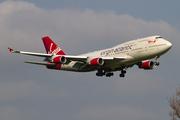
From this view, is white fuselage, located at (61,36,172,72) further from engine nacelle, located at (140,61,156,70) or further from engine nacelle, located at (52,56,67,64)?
engine nacelle, located at (52,56,67,64)

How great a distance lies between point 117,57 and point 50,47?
1853cm

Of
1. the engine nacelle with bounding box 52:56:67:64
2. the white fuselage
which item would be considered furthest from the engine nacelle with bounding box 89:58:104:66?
the engine nacelle with bounding box 52:56:67:64

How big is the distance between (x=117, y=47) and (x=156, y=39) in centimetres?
683

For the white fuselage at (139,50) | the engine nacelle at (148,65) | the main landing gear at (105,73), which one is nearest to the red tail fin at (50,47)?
the main landing gear at (105,73)

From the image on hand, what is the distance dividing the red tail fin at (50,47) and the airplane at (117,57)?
436 cm

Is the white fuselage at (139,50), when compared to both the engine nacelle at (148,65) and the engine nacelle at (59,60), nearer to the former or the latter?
the engine nacelle at (148,65)

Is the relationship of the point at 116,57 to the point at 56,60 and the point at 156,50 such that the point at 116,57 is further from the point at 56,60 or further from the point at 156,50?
the point at 56,60

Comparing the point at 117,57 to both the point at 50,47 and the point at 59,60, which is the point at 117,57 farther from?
the point at 50,47

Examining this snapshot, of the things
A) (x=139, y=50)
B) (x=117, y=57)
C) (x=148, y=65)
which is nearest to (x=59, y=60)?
(x=117, y=57)

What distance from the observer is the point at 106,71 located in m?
58.8

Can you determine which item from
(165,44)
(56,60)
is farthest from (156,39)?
(56,60)

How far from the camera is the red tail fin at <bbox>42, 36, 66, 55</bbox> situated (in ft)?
212

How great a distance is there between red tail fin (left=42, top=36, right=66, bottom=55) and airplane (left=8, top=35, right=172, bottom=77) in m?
4.36

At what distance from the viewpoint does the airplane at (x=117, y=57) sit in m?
50.8
